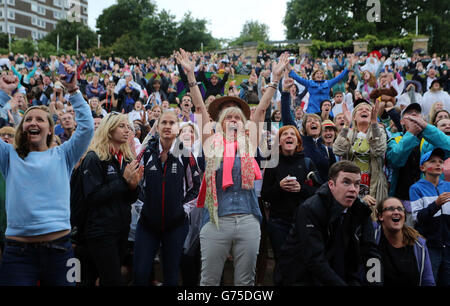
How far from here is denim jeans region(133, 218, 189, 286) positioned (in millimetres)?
3603

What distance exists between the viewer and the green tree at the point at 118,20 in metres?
73.4

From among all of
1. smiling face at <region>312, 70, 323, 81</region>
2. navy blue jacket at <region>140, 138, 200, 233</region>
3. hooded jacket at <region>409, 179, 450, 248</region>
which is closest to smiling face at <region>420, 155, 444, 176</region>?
hooded jacket at <region>409, 179, 450, 248</region>

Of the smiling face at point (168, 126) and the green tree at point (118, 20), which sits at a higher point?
the green tree at point (118, 20)

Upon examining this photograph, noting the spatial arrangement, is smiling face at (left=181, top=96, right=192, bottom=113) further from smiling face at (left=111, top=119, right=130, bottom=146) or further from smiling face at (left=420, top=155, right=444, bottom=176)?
smiling face at (left=420, top=155, right=444, bottom=176)

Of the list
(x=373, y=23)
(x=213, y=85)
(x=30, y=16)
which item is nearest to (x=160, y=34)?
(x=373, y=23)

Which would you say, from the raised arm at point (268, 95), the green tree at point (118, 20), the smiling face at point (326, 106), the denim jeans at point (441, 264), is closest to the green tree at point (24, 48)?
the green tree at point (118, 20)

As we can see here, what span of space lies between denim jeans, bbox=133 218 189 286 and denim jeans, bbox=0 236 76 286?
77 centimetres

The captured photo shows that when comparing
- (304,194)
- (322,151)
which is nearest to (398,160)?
(322,151)

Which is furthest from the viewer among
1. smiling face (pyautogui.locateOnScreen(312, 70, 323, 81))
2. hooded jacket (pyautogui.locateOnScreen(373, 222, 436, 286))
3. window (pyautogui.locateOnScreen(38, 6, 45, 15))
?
window (pyautogui.locateOnScreen(38, 6, 45, 15))

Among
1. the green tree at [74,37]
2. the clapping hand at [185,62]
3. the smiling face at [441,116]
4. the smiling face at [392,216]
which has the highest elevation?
the green tree at [74,37]

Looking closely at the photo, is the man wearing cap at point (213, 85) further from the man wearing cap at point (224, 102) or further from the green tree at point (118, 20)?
the green tree at point (118, 20)

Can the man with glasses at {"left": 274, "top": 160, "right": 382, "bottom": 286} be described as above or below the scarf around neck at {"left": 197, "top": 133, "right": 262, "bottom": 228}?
below
